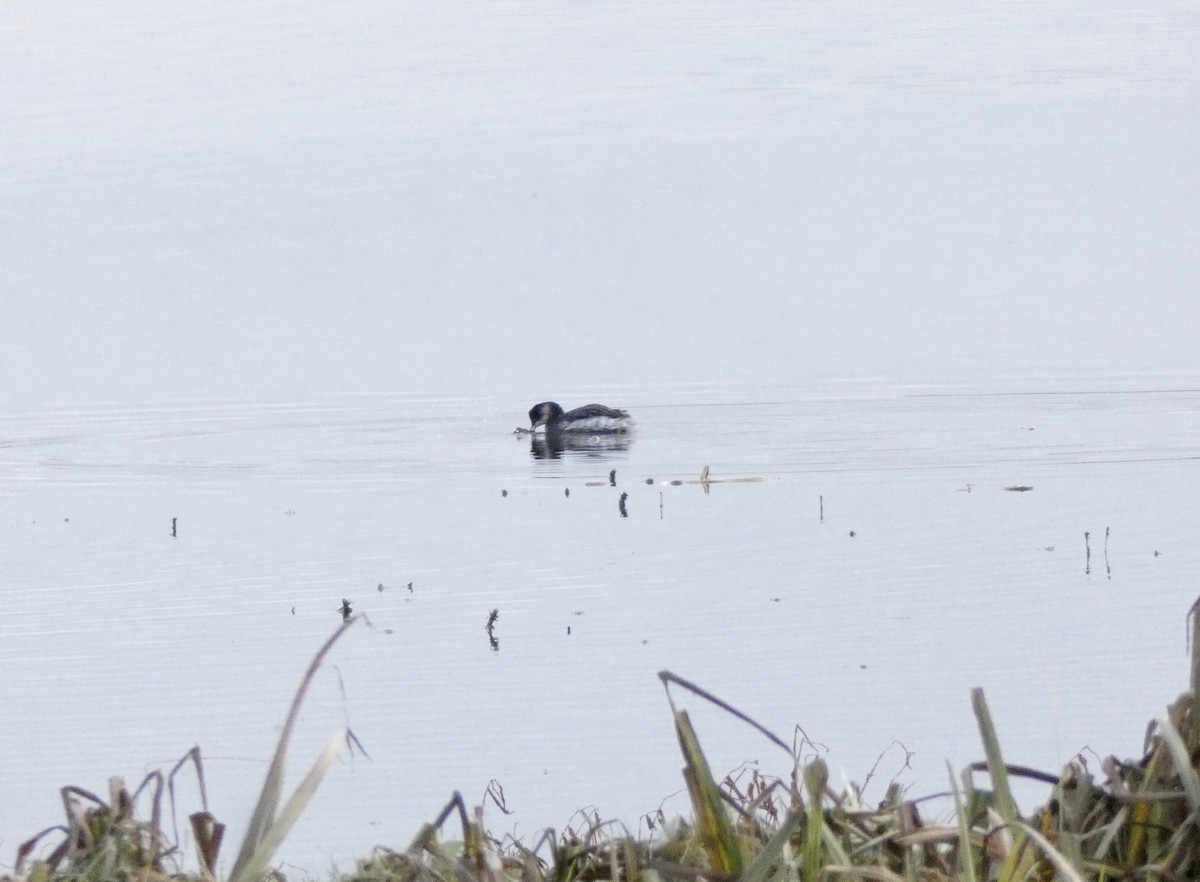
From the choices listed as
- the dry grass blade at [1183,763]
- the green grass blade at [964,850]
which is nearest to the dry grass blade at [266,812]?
the green grass blade at [964,850]

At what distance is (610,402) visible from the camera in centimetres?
1296

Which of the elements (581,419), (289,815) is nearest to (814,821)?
(289,815)

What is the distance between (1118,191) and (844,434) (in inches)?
296

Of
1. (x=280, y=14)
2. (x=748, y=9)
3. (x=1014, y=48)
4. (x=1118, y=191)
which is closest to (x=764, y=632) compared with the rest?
(x=1118, y=191)

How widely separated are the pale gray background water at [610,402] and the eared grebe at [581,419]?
188mm

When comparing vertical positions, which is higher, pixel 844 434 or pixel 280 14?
pixel 280 14

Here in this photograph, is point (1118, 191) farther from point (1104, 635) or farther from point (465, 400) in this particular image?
point (1104, 635)

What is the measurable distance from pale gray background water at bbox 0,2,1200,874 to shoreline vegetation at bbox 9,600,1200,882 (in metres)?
0.35

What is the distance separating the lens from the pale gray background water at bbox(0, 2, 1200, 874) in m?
6.41

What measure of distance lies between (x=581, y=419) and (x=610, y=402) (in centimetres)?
114

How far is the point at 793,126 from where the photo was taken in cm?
2211

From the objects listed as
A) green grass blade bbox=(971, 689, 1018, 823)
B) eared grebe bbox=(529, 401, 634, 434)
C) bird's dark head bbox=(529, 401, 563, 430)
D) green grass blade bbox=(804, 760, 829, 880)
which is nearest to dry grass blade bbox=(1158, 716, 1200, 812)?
green grass blade bbox=(971, 689, 1018, 823)

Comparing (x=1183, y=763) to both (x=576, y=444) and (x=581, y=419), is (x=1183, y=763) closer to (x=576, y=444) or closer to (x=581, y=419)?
(x=576, y=444)

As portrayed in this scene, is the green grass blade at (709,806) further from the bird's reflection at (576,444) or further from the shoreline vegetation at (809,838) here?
the bird's reflection at (576,444)
